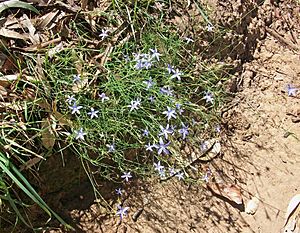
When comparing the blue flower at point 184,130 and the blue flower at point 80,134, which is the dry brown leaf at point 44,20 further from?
the blue flower at point 184,130

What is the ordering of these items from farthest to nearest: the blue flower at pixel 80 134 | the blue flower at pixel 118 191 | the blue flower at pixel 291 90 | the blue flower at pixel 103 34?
the blue flower at pixel 291 90 → the blue flower at pixel 118 191 → the blue flower at pixel 103 34 → the blue flower at pixel 80 134

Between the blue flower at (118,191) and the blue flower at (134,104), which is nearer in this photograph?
the blue flower at (134,104)

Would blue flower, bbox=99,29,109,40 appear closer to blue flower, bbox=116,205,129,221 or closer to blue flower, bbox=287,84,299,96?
blue flower, bbox=116,205,129,221

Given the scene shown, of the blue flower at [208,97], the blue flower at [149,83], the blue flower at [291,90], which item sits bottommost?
the blue flower at [149,83]

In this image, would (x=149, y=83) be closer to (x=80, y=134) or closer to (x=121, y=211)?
(x=80, y=134)

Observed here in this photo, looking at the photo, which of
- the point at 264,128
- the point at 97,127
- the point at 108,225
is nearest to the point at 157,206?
the point at 108,225

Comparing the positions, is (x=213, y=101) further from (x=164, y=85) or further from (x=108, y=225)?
(x=108, y=225)

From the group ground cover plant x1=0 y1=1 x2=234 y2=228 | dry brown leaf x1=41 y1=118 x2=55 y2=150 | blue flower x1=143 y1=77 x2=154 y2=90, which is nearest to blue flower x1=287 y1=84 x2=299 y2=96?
ground cover plant x1=0 y1=1 x2=234 y2=228

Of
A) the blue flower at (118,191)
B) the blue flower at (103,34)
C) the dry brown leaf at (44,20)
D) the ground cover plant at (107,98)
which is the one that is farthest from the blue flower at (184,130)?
the dry brown leaf at (44,20)
